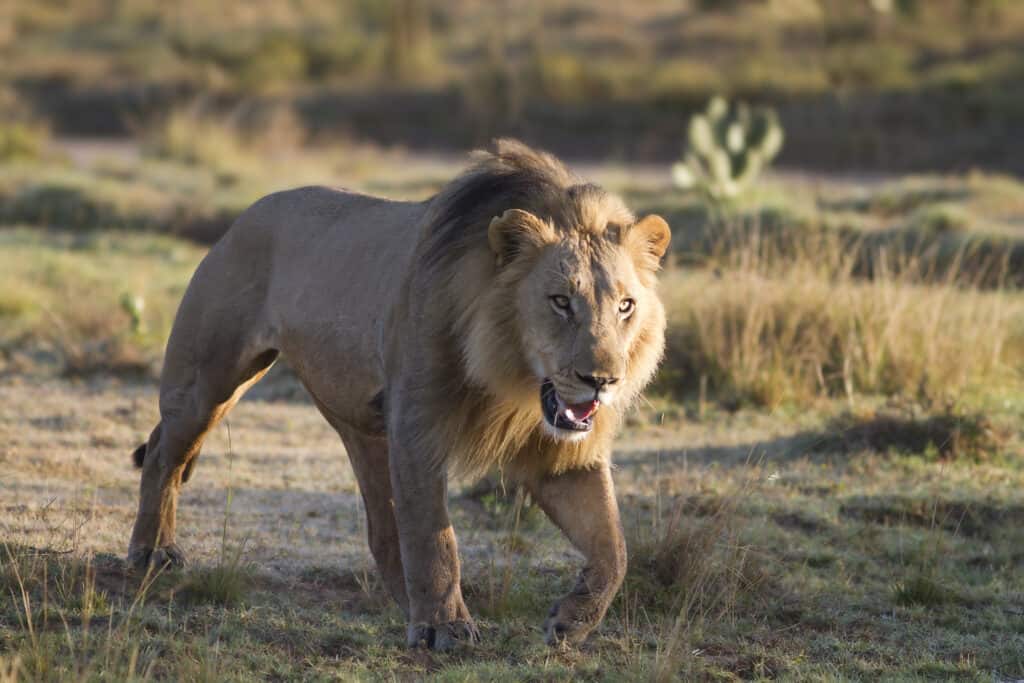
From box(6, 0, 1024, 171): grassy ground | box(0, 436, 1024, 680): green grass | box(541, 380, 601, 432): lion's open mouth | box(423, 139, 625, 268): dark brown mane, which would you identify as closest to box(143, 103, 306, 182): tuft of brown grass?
box(6, 0, 1024, 171): grassy ground

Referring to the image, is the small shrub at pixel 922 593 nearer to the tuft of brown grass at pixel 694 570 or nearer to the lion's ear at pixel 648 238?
the tuft of brown grass at pixel 694 570

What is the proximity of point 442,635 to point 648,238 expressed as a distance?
4.94ft

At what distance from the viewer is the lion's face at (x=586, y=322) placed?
191 inches

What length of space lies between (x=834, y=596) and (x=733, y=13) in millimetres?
29145

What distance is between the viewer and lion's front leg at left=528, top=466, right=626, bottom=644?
5379mm

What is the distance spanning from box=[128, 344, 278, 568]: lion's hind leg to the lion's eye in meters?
1.85

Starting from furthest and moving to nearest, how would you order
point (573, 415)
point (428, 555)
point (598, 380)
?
point (428, 555) → point (573, 415) → point (598, 380)

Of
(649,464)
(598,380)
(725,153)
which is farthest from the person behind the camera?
(725,153)

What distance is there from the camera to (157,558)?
6.43m

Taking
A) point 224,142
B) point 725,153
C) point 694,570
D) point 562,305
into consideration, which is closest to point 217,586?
point 694,570

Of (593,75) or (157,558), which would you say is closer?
(157,558)

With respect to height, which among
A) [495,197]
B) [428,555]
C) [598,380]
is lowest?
[428,555]

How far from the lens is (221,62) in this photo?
3303 centimetres

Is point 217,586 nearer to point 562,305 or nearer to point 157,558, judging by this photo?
point 157,558
